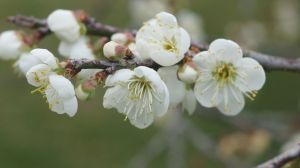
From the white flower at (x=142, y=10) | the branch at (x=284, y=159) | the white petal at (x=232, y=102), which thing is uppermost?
the white petal at (x=232, y=102)

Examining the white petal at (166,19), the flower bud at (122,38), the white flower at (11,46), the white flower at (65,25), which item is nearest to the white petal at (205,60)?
the white petal at (166,19)

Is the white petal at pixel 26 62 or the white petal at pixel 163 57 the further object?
the white petal at pixel 26 62

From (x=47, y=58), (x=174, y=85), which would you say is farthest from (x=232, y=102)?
(x=47, y=58)

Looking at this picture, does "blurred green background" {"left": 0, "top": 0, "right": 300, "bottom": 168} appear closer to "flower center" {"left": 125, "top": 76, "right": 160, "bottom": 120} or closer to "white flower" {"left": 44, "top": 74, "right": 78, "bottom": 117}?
"flower center" {"left": 125, "top": 76, "right": 160, "bottom": 120}

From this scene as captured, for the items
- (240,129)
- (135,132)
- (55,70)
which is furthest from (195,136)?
(55,70)

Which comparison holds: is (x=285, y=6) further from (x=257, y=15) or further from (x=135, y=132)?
(x=135, y=132)

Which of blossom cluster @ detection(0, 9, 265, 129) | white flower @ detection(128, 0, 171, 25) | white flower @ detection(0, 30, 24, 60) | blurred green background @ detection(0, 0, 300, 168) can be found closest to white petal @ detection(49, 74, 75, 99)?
blossom cluster @ detection(0, 9, 265, 129)

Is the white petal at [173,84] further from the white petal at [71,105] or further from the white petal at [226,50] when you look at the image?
the white petal at [71,105]
